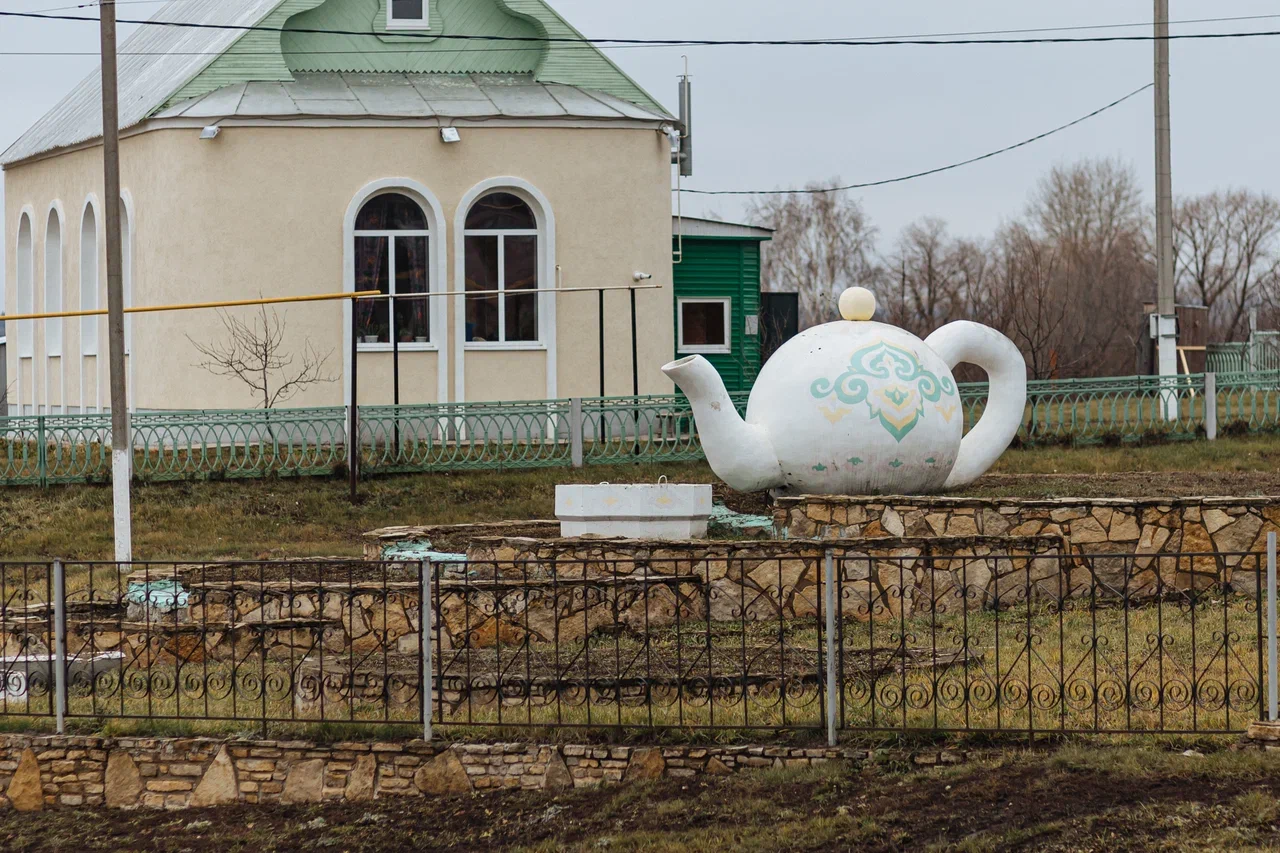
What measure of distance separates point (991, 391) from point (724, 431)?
2.76 metres

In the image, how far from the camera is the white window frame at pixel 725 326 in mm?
25078

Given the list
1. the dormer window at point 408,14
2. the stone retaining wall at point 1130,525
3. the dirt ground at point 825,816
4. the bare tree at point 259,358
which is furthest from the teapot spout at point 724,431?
the dormer window at point 408,14

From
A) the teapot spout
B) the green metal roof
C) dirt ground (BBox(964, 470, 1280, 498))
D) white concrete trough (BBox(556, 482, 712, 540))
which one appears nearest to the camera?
white concrete trough (BBox(556, 482, 712, 540))

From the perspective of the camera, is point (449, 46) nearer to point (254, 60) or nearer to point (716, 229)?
point (254, 60)

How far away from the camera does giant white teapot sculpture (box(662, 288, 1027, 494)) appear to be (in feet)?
42.1

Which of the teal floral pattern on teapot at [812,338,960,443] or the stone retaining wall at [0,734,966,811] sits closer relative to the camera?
the stone retaining wall at [0,734,966,811]

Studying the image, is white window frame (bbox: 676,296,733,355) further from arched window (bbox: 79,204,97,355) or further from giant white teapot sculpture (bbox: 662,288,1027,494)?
giant white teapot sculpture (bbox: 662,288,1027,494)

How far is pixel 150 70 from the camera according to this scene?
2372 cm

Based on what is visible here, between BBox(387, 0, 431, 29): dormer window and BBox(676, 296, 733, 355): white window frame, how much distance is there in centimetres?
565

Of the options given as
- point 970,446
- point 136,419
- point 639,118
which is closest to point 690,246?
point 639,118

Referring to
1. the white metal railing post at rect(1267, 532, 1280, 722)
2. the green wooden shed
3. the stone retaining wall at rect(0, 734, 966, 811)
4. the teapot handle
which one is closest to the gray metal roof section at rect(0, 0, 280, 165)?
the green wooden shed

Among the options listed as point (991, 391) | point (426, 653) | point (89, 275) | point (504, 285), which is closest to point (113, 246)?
point (426, 653)

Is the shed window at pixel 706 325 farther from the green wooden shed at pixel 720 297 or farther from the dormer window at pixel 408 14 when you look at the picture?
the dormer window at pixel 408 14

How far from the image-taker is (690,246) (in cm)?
2533
